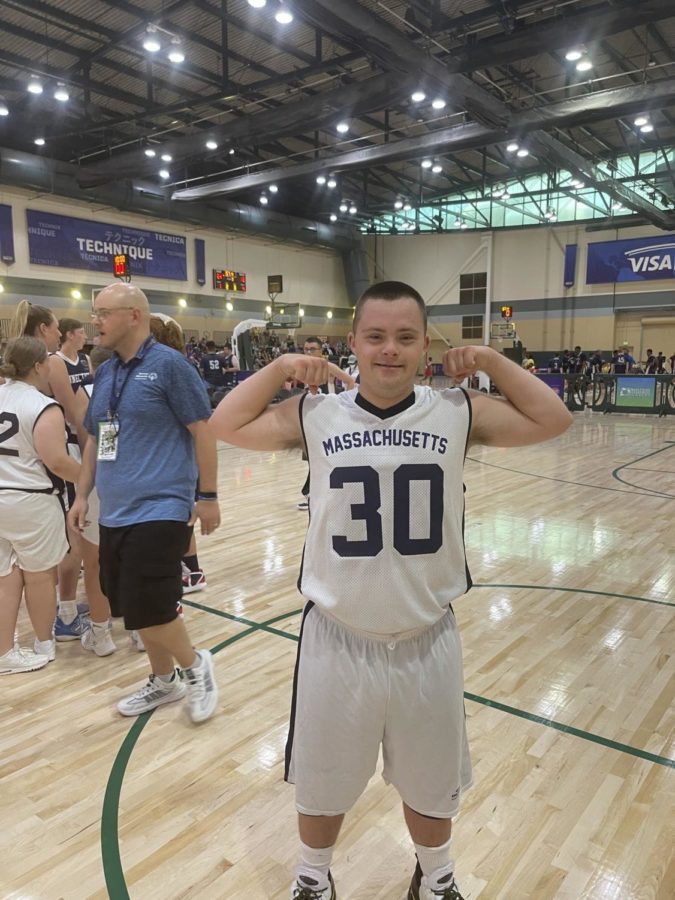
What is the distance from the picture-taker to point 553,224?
86.0ft

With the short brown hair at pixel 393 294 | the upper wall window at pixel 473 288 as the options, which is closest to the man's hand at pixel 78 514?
the short brown hair at pixel 393 294

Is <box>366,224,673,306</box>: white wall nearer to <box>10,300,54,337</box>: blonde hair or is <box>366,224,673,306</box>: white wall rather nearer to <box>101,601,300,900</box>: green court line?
<box>10,300,54,337</box>: blonde hair

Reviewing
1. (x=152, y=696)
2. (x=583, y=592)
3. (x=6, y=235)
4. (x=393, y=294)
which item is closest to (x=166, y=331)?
(x=152, y=696)

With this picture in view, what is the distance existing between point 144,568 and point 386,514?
1.37m

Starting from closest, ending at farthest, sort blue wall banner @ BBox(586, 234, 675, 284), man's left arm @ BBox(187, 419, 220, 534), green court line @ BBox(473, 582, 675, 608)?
1. man's left arm @ BBox(187, 419, 220, 534)
2. green court line @ BBox(473, 582, 675, 608)
3. blue wall banner @ BBox(586, 234, 675, 284)

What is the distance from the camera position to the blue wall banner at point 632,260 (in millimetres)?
24797

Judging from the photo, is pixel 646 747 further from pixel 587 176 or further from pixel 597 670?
pixel 587 176

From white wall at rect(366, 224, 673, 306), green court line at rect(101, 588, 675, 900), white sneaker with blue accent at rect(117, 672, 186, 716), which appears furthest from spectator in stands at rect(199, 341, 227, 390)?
white wall at rect(366, 224, 673, 306)

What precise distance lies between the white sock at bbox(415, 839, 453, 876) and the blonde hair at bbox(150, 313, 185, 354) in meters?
2.68

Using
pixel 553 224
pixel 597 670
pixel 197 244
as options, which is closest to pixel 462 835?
pixel 597 670

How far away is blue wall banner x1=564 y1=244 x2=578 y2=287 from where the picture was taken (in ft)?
88.2

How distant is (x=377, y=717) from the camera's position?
1.54 metres

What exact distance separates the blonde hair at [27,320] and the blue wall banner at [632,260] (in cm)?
2698

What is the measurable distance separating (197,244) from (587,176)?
13.8 m
